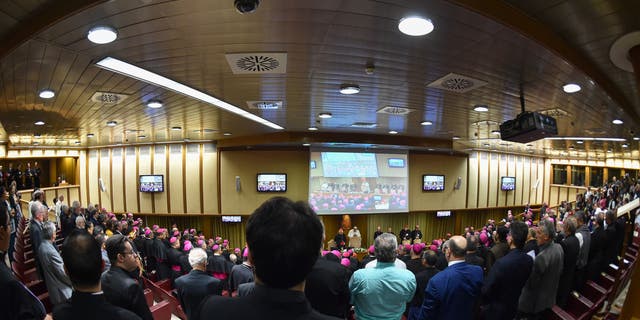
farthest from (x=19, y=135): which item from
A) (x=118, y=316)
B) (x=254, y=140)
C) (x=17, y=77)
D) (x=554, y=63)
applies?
(x=554, y=63)

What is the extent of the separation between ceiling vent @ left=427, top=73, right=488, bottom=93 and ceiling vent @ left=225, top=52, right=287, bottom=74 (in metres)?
1.99

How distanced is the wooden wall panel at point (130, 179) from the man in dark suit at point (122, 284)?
12405 millimetres

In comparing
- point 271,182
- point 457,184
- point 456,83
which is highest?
point 456,83

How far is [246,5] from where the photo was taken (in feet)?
7.63

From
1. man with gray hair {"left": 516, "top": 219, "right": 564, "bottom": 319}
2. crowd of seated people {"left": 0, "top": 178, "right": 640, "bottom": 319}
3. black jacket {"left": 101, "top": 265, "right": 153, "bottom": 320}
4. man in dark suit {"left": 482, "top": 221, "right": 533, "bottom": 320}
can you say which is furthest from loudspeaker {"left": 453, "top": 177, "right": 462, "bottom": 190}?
black jacket {"left": 101, "top": 265, "right": 153, "bottom": 320}

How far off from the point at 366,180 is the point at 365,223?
2.16 meters

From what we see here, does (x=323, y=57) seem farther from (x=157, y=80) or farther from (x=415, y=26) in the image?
(x=157, y=80)

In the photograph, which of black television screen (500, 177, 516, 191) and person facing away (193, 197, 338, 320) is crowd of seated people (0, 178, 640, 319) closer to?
person facing away (193, 197, 338, 320)

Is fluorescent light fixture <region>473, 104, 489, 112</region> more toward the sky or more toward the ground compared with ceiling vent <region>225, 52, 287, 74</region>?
more toward the ground

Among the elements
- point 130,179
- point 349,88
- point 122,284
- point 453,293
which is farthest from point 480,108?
point 130,179

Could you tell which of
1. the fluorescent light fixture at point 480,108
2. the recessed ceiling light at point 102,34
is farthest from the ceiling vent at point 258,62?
the fluorescent light fixture at point 480,108

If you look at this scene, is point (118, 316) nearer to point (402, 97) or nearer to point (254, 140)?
point (402, 97)

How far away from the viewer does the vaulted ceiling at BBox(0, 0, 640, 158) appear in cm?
255

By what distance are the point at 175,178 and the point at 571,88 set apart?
40.4ft
